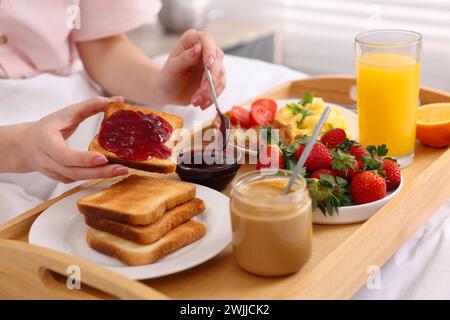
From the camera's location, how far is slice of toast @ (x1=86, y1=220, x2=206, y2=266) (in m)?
0.95

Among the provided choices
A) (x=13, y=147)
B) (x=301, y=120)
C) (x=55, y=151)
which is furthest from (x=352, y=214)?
(x=13, y=147)

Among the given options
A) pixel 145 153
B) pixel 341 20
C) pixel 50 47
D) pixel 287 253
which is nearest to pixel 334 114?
pixel 145 153

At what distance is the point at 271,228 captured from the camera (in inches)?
34.5

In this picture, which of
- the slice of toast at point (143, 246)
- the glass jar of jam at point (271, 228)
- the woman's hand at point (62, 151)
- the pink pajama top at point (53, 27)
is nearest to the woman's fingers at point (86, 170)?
the woman's hand at point (62, 151)

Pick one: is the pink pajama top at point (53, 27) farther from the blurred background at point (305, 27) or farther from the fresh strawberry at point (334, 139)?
the blurred background at point (305, 27)

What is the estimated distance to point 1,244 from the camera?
0.97m

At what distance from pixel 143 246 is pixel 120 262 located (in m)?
0.05

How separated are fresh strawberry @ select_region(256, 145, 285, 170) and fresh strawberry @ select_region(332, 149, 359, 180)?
10 cm

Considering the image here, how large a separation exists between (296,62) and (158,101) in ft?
5.64

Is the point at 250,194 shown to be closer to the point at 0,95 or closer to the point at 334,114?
the point at 334,114

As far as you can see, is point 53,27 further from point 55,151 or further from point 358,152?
point 358,152

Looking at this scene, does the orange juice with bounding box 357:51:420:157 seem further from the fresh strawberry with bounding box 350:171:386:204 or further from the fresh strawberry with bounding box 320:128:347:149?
the fresh strawberry with bounding box 350:171:386:204

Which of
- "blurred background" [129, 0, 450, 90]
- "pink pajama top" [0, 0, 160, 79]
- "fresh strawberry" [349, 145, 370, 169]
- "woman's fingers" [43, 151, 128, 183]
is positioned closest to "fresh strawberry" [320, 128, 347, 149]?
"fresh strawberry" [349, 145, 370, 169]

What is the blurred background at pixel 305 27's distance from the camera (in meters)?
2.79
